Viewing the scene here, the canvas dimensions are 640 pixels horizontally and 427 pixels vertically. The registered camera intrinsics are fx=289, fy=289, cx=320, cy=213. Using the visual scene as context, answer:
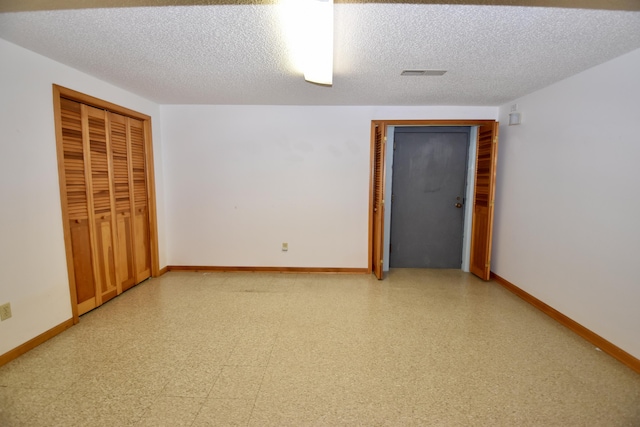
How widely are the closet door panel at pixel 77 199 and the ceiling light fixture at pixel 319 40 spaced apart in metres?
2.20

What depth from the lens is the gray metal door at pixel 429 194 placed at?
4148 mm

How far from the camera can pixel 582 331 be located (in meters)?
2.49

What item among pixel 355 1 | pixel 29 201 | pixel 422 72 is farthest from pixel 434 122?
pixel 29 201

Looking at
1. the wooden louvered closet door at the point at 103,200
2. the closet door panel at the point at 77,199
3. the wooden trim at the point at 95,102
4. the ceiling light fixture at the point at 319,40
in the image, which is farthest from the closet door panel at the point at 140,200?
the ceiling light fixture at the point at 319,40

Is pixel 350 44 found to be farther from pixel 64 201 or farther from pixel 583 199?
pixel 64 201

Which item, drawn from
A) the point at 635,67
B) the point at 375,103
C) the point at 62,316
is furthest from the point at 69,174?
the point at 635,67

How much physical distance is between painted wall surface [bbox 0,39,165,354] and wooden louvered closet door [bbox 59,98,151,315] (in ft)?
0.51

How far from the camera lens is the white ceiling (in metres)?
1.65

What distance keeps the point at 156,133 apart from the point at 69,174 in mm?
1432

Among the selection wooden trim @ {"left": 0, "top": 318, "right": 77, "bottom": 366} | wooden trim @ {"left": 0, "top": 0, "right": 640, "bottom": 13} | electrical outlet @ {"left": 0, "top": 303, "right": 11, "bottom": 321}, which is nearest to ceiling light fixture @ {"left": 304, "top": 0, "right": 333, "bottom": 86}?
wooden trim @ {"left": 0, "top": 0, "right": 640, "bottom": 13}

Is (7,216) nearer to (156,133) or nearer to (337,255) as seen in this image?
Result: (156,133)

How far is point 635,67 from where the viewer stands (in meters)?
2.08

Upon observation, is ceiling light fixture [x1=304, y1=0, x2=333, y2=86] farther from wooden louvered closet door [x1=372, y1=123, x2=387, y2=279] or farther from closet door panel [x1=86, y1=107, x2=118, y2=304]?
closet door panel [x1=86, y1=107, x2=118, y2=304]

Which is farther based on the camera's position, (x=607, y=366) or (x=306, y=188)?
(x=306, y=188)
